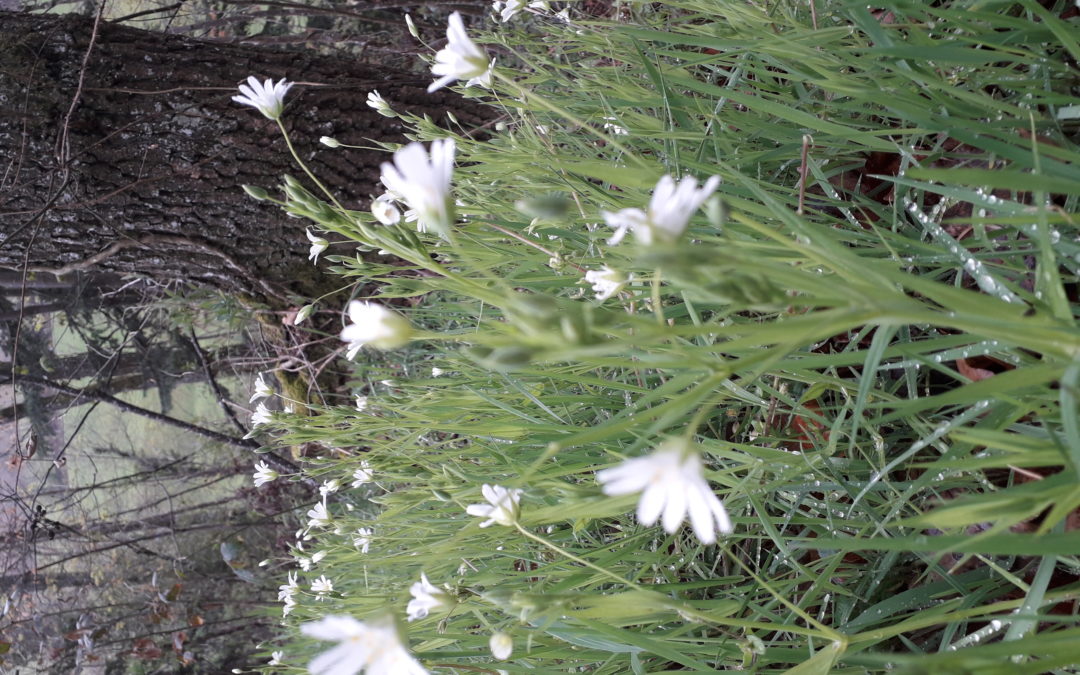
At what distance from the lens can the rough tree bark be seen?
1.78 metres

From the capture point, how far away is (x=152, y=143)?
6.05 feet

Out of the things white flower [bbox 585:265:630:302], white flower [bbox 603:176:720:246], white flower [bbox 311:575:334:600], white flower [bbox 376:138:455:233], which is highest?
white flower [bbox 376:138:455:233]

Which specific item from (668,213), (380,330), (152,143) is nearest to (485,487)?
(380,330)

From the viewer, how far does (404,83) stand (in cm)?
214

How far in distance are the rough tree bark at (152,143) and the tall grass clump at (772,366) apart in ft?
Answer: 2.56

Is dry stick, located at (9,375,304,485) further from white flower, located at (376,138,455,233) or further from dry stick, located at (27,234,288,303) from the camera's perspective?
white flower, located at (376,138,455,233)

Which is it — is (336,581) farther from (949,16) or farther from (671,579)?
(949,16)

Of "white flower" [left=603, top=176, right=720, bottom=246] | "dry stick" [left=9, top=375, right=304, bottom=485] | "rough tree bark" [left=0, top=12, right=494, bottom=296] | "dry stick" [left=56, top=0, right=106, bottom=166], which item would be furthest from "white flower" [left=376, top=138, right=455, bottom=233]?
"dry stick" [left=9, top=375, right=304, bottom=485]

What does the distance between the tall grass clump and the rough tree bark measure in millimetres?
780

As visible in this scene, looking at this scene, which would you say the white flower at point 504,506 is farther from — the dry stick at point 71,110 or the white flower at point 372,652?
the dry stick at point 71,110

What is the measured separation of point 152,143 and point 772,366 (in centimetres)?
175

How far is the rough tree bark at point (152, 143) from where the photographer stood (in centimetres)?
178

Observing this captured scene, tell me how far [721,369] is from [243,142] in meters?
1.77

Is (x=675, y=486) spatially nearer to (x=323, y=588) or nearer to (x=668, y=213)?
(x=668, y=213)
